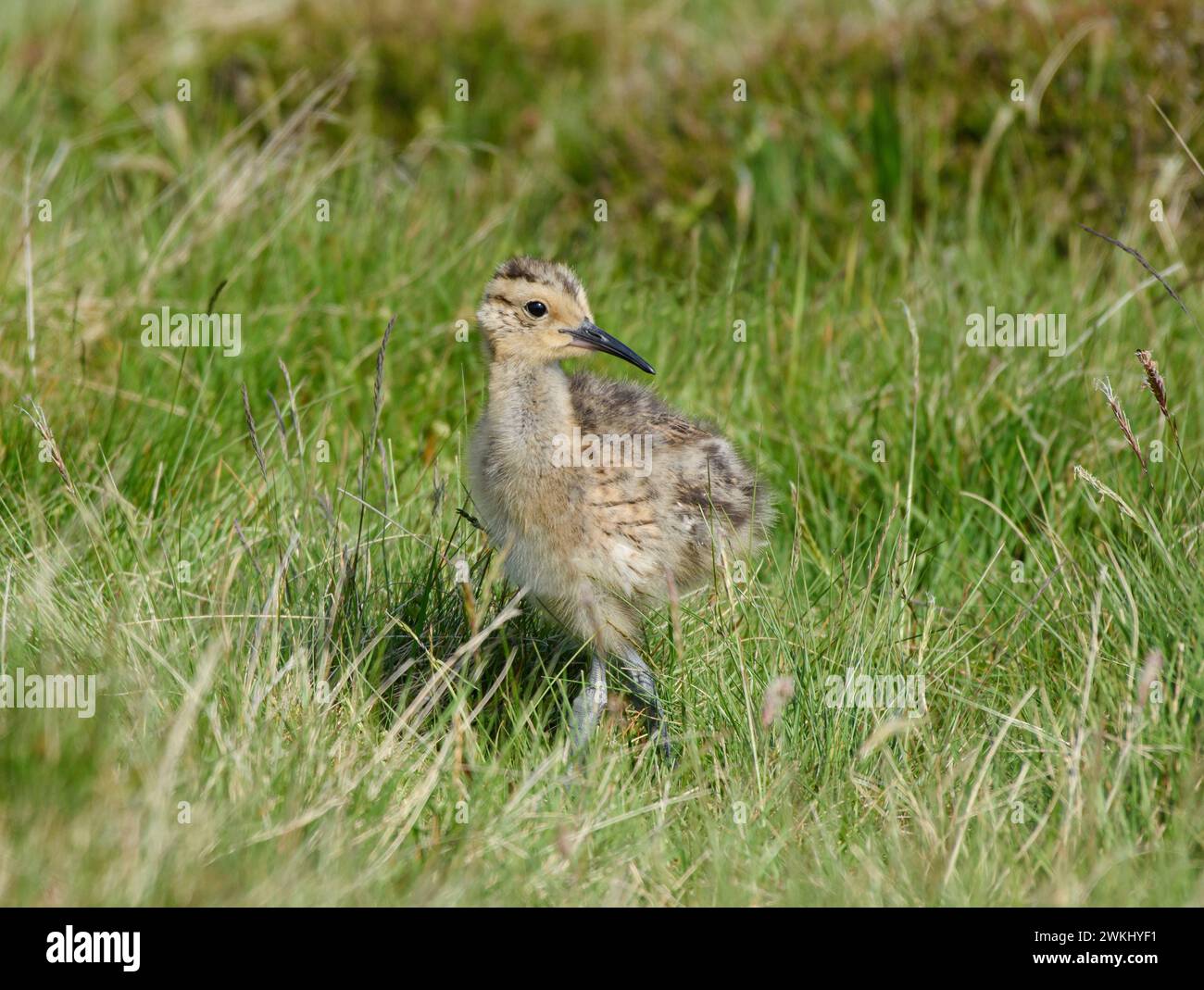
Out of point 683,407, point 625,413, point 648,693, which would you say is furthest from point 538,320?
point 683,407

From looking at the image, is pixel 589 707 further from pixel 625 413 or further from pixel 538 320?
pixel 538 320

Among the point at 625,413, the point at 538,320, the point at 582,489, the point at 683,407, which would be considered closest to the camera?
the point at 582,489

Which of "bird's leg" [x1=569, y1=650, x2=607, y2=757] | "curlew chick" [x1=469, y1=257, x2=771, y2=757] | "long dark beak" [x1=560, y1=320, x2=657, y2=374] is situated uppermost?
"long dark beak" [x1=560, y1=320, x2=657, y2=374]

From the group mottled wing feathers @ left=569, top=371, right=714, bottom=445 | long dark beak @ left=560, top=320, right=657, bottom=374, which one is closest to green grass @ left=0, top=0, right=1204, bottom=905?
mottled wing feathers @ left=569, top=371, right=714, bottom=445

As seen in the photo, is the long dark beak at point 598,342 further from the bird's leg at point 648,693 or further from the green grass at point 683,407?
the bird's leg at point 648,693

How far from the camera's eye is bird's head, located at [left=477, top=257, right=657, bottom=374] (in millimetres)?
4527

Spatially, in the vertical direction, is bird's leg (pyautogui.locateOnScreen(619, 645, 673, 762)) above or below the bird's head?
below

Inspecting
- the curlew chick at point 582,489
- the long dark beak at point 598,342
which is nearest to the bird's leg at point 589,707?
the curlew chick at point 582,489

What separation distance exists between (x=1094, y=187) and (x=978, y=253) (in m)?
1.24

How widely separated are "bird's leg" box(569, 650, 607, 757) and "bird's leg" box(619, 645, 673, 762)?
0.08 metres

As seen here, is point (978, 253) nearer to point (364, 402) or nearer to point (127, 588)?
point (364, 402)

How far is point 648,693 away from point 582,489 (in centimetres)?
61

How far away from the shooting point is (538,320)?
454 centimetres

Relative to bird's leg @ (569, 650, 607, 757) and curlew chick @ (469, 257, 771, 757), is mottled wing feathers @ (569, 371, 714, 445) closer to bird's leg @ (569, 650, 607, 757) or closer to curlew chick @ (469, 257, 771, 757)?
curlew chick @ (469, 257, 771, 757)
